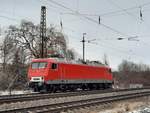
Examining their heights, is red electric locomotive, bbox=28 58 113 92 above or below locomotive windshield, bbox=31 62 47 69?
below

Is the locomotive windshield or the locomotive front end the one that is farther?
the locomotive windshield

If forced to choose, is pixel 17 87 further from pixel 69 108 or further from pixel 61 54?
pixel 69 108

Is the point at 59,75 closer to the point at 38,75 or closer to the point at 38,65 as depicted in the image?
the point at 38,75

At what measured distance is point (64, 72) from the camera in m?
36.8

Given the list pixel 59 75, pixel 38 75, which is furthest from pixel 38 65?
pixel 59 75

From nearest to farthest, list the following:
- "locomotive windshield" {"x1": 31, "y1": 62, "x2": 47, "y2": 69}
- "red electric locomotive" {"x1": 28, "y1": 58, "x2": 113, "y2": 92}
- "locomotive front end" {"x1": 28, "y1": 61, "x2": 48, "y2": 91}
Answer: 1. "locomotive front end" {"x1": 28, "y1": 61, "x2": 48, "y2": 91}
2. "red electric locomotive" {"x1": 28, "y1": 58, "x2": 113, "y2": 92}
3. "locomotive windshield" {"x1": 31, "y1": 62, "x2": 47, "y2": 69}

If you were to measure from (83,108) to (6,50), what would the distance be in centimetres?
4913

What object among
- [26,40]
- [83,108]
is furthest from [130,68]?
[83,108]

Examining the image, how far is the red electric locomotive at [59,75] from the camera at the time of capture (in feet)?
114

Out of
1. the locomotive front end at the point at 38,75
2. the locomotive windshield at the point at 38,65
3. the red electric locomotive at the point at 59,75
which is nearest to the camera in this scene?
the locomotive front end at the point at 38,75

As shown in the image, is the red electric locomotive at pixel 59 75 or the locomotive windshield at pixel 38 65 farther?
the locomotive windshield at pixel 38 65

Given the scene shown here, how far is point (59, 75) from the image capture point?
3597 centimetres

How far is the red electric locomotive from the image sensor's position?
114 feet

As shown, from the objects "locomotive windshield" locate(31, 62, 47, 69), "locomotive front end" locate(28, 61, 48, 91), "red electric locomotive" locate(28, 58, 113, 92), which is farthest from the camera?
"locomotive windshield" locate(31, 62, 47, 69)
